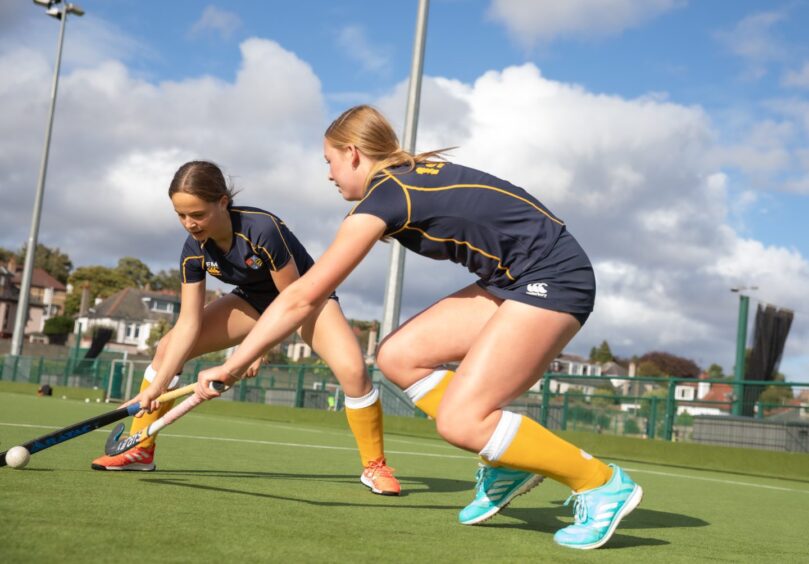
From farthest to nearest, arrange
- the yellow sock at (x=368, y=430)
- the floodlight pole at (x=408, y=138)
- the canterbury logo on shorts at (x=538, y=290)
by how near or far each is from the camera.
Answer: the floodlight pole at (x=408, y=138) < the yellow sock at (x=368, y=430) < the canterbury logo on shorts at (x=538, y=290)

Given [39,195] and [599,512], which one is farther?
[39,195]

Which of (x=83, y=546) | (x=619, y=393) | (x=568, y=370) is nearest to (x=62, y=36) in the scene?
(x=619, y=393)

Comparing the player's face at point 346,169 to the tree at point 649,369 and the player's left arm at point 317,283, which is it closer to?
the player's left arm at point 317,283

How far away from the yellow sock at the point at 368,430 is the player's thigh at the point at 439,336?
1153mm

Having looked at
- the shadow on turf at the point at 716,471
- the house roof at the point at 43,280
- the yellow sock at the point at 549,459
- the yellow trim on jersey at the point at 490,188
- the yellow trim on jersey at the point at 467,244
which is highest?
the house roof at the point at 43,280

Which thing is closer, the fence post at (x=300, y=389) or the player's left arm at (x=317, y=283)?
the player's left arm at (x=317, y=283)

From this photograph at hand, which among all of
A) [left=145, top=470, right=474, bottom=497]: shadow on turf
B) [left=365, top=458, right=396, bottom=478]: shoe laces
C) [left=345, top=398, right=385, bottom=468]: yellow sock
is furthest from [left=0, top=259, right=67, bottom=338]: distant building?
[left=365, top=458, right=396, bottom=478]: shoe laces

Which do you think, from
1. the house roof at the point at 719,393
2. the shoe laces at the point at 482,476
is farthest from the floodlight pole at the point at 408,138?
the shoe laces at the point at 482,476

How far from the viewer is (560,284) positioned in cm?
371

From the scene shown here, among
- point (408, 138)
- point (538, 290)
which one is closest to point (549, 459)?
point (538, 290)

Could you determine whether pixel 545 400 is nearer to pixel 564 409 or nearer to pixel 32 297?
pixel 564 409

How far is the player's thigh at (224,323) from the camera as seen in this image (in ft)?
18.1

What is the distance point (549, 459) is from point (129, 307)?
106417 mm

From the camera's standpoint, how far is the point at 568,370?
138m
